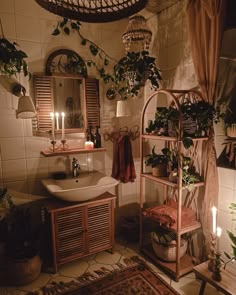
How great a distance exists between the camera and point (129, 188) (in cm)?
286

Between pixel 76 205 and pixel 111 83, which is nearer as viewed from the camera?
pixel 76 205

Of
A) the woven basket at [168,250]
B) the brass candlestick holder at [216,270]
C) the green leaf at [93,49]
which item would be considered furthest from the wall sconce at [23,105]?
the brass candlestick holder at [216,270]

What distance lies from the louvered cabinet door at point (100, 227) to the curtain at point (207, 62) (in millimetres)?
871

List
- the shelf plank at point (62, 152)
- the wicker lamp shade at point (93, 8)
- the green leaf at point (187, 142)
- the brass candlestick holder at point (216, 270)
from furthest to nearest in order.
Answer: the shelf plank at point (62, 152)
the green leaf at point (187, 142)
the brass candlestick holder at point (216, 270)
the wicker lamp shade at point (93, 8)

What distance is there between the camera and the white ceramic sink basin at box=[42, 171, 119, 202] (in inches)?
78.1

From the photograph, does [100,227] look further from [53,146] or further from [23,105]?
[23,105]

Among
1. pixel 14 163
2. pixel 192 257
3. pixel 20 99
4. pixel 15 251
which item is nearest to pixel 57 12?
pixel 20 99

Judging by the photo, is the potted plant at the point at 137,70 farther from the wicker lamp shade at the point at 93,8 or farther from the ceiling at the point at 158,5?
the wicker lamp shade at the point at 93,8

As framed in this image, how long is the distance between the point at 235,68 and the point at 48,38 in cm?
168

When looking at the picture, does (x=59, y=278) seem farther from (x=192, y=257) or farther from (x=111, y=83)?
(x=111, y=83)

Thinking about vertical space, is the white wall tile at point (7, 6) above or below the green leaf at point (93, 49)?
above

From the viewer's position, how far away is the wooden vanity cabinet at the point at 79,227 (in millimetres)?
2059

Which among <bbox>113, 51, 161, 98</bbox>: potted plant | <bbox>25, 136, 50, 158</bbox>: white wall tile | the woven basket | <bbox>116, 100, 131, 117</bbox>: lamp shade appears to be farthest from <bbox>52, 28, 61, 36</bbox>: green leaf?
the woven basket

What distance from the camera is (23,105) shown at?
2035 mm
